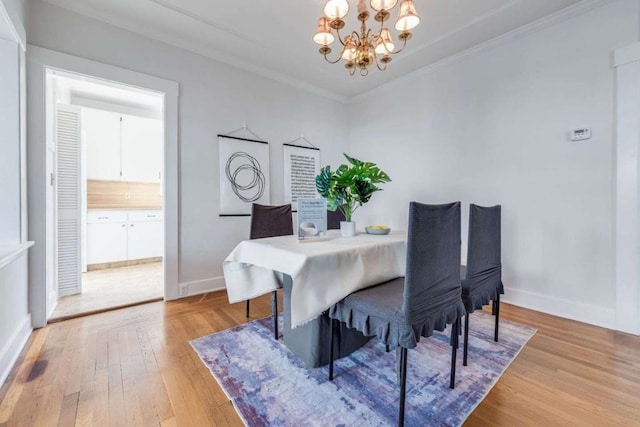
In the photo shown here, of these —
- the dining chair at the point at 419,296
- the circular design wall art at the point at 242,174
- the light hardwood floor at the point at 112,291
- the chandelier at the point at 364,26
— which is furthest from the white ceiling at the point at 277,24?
the light hardwood floor at the point at 112,291

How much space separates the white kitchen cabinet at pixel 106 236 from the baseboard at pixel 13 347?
253 cm

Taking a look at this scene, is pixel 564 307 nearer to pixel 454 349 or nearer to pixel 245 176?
pixel 454 349

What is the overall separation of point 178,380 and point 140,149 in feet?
15.0

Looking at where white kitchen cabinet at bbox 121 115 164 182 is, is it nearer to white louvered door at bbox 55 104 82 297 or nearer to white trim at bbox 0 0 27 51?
white louvered door at bbox 55 104 82 297

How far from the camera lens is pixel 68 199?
9.70ft

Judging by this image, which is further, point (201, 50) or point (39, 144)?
point (201, 50)

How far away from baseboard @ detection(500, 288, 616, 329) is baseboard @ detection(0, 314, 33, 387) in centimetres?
395

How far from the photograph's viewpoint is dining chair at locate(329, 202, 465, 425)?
121cm

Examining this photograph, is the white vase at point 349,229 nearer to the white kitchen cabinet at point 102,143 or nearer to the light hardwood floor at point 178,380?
the light hardwood floor at point 178,380

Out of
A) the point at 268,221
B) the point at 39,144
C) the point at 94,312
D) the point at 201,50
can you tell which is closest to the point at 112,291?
the point at 94,312

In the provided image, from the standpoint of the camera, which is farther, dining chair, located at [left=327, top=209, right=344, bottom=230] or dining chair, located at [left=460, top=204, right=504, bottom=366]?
dining chair, located at [left=327, top=209, right=344, bottom=230]

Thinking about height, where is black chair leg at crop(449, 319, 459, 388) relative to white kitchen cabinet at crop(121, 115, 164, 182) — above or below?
below

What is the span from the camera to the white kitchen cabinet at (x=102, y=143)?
4.36 m

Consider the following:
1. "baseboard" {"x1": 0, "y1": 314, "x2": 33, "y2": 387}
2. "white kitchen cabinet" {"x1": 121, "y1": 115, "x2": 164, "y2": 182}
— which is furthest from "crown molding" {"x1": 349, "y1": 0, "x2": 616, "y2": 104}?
"baseboard" {"x1": 0, "y1": 314, "x2": 33, "y2": 387}
